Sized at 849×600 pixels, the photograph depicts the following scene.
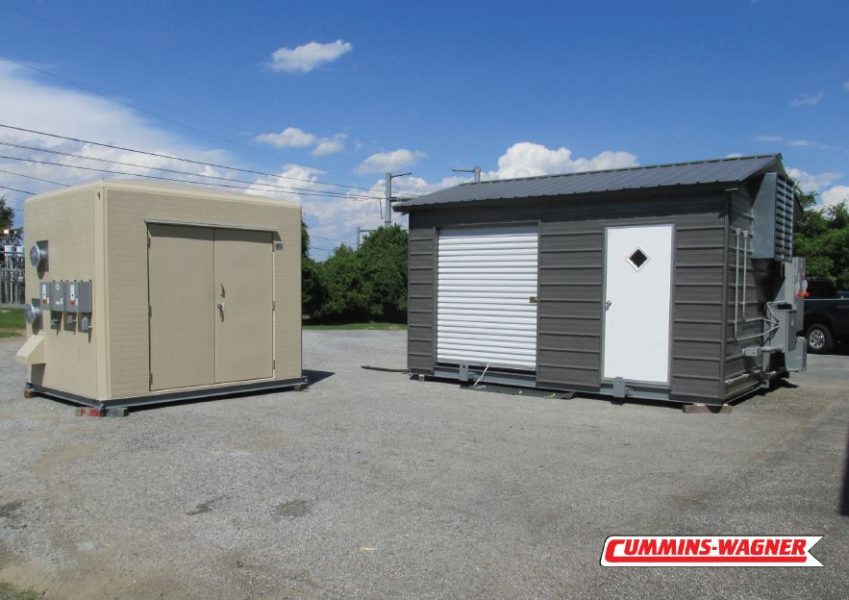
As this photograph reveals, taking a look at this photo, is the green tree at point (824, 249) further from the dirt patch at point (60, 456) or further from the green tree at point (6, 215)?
the green tree at point (6, 215)

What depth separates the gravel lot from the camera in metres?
3.56

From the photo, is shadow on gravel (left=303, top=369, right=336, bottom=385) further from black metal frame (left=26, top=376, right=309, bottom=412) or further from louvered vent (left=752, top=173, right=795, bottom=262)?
louvered vent (left=752, top=173, right=795, bottom=262)

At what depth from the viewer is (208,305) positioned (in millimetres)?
8453

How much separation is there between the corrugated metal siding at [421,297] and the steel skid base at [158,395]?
76.0 inches

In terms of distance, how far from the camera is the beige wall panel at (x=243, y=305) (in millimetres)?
8586

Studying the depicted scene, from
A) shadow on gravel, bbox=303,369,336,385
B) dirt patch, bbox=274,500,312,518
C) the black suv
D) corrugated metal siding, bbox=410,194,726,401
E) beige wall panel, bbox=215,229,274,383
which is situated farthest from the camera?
the black suv

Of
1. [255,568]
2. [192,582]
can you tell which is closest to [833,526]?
[255,568]

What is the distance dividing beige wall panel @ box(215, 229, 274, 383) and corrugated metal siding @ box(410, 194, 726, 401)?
2943 millimetres

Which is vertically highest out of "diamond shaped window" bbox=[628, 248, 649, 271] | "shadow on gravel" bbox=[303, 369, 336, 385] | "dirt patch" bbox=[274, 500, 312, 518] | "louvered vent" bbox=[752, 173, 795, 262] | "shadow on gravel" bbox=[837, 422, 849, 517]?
"louvered vent" bbox=[752, 173, 795, 262]

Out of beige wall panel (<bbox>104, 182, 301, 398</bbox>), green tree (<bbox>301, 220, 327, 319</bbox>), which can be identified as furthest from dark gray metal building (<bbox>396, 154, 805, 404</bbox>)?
green tree (<bbox>301, 220, 327, 319</bbox>)

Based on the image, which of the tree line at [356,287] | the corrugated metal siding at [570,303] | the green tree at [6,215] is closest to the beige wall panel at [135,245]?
the corrugated metal siding at [570,303]

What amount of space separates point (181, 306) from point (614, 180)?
584cm

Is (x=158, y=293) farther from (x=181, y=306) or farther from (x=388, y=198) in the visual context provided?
(x=388, y=198)

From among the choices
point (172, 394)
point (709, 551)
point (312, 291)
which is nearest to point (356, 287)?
point (312, 291)
